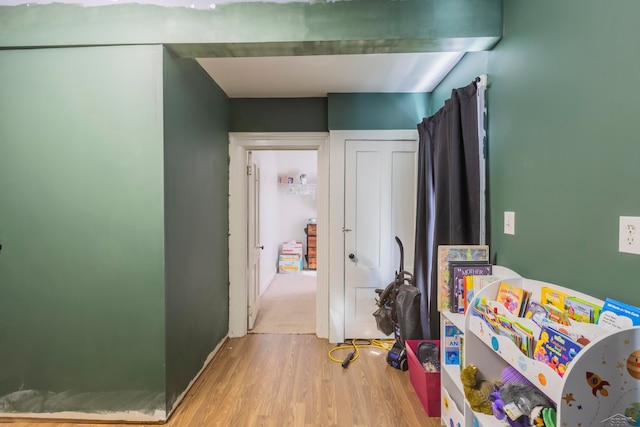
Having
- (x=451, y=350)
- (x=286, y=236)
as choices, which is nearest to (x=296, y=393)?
(x=451, y=350)

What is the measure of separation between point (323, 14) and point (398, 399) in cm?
239

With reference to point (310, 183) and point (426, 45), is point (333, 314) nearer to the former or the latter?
point (426, 45)

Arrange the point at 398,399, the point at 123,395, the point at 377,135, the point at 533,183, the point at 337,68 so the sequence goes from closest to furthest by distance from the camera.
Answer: the point at 533,183
the point at 123,395
the point at 398,399
the point at 337,68
the point at 377,135

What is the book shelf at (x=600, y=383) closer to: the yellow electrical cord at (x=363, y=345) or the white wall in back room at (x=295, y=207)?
the yellow electrical cord at (x=363, y=345)

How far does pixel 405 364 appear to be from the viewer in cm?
226

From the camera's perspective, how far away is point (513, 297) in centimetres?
124

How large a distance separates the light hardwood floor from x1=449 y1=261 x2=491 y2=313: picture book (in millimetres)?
773

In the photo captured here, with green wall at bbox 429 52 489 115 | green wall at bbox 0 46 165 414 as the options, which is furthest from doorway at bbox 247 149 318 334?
green wall at bbox 429 52 489 115

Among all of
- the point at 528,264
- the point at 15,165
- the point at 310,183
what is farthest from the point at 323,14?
the point at 310,183

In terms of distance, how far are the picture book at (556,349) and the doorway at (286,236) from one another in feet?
8.50

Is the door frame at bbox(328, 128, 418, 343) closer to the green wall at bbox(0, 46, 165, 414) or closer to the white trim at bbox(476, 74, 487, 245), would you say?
the white trim at bbox(476, 74, 487, 245)

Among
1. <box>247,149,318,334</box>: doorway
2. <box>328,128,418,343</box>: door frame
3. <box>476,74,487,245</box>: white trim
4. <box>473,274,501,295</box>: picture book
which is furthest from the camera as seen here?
<box>247,149,318,334</box>: doorway

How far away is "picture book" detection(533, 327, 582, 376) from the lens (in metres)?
0.82

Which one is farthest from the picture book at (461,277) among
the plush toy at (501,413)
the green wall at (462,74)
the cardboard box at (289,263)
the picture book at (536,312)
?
the cardboard box at (289,263)
